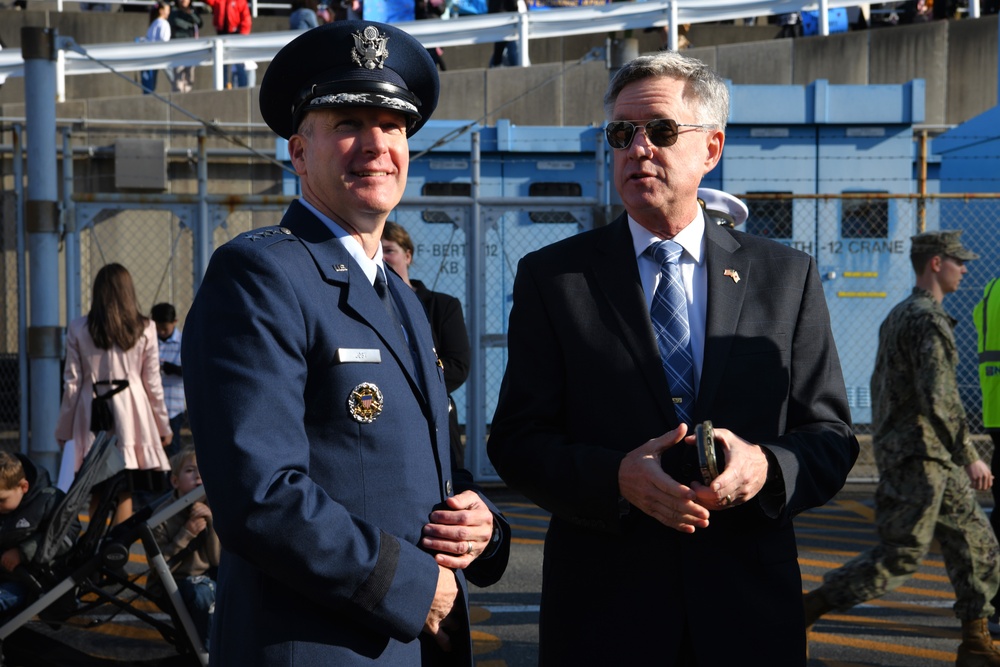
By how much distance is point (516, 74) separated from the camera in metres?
16.3

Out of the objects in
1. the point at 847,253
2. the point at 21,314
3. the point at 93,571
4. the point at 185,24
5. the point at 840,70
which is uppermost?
the point at 185,24

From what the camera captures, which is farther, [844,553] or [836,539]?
[836,539]

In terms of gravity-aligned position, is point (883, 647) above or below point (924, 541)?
below

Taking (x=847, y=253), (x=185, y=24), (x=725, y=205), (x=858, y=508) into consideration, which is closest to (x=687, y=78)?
(x=725, y=205)

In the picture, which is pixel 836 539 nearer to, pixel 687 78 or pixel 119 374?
pixel 119 374

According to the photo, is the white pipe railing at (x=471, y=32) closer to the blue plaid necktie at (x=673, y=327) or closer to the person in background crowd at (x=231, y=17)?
the person in background crowd at (x=231, y=17)

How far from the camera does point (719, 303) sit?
8.81 feet

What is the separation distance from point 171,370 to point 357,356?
722 cm

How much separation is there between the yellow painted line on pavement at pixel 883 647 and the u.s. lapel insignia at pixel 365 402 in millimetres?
4110

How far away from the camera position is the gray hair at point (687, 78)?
9.20 ft

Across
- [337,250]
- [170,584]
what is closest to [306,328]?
[337,250]

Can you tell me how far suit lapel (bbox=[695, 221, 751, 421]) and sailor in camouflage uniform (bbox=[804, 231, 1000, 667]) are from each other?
2.81 m

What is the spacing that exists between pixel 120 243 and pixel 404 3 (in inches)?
Result: 224

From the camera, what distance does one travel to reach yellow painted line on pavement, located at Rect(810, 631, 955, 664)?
547 cm
